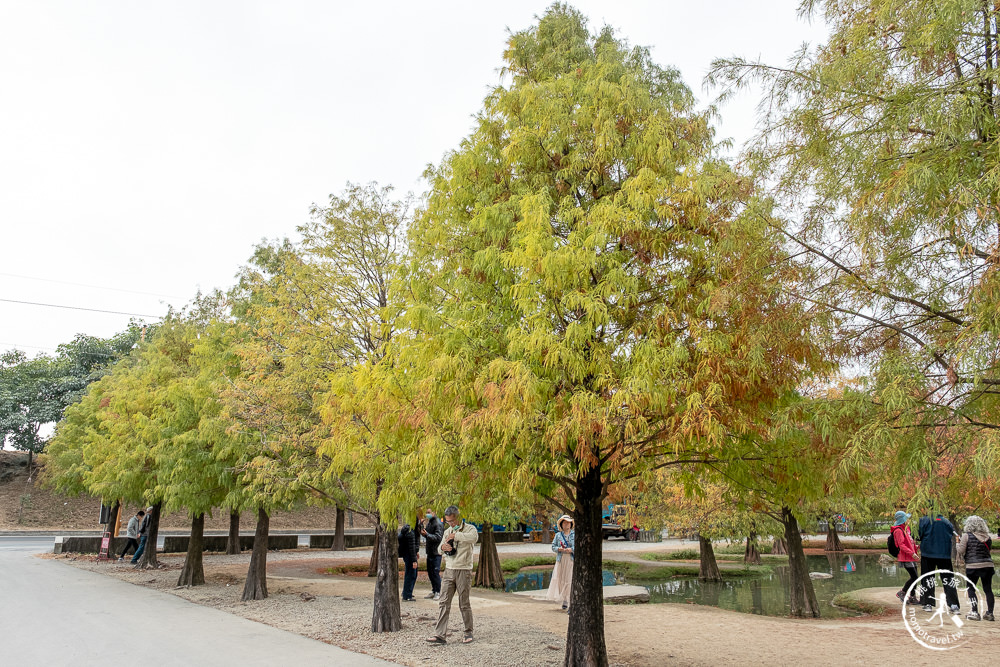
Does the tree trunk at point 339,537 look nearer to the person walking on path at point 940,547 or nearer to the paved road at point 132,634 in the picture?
the paved road at point 132,634

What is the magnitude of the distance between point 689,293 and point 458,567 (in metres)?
5.86

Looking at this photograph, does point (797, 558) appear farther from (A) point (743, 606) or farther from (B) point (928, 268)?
(B) point (928, 268)

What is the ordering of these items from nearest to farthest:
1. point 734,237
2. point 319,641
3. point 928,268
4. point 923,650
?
point 928,268
point 734,237
point 923,650
point 319,641

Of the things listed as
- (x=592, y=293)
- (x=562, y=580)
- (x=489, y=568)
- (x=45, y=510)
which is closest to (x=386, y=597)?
(x=562, y=580)

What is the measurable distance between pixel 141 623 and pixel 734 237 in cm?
1121

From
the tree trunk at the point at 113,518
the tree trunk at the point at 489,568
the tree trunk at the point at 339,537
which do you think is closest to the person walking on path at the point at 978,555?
the tree trunk at the point at 489,568

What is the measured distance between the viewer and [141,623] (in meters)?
10.5

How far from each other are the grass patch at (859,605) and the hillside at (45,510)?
34866 mm

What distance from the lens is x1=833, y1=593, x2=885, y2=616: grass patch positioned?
13780 millimetres

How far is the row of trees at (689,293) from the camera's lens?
15.3ft

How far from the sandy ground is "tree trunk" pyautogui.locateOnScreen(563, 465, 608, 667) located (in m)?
0.94

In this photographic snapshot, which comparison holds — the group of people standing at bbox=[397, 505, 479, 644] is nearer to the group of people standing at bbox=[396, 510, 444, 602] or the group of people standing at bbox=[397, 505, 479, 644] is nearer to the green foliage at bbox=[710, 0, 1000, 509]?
the group of people standing at bbox=[396, 510, 444, 602]

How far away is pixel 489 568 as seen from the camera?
61.9 ft

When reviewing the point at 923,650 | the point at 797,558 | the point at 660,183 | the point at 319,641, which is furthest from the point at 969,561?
the point at 319,641
